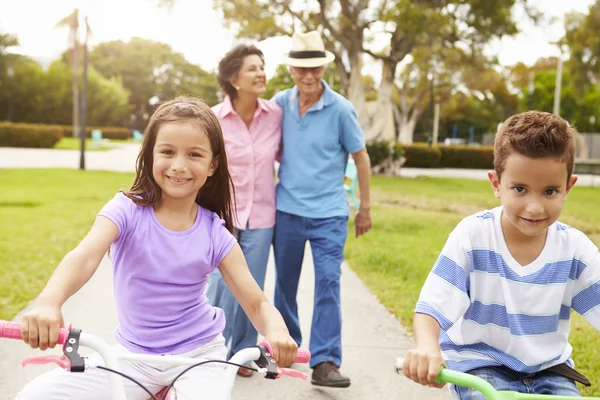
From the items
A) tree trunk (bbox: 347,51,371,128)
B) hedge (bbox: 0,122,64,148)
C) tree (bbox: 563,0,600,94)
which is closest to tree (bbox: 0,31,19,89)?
hedge (bbox: 0,122,64,148)

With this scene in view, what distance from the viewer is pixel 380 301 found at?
619 cm

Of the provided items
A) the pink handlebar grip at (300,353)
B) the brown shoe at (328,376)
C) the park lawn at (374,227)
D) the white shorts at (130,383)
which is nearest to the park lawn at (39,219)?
the park lawn at (374,227)

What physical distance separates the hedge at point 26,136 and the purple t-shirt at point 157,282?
119ft

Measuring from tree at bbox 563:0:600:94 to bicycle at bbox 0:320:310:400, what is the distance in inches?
922

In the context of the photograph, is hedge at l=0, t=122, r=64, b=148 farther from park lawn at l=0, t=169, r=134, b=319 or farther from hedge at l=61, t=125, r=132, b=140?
park lawn at l=0, t=169, r=134, b=319

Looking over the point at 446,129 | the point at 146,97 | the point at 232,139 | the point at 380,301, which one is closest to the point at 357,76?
the point at 380,301

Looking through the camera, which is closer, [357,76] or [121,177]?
[121,177]

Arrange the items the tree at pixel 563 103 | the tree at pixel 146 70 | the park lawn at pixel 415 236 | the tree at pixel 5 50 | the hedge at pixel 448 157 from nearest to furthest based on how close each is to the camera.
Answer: the park lawn at pixel 415 236
the hedge at pixel 448 157
the tree at pixel 5 50
the tree at pixel 563 103
the tree at pixel 146 70

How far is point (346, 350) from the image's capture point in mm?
4805

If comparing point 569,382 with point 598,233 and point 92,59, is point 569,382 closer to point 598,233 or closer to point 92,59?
point 598,233

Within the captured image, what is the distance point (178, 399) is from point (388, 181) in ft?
66.5

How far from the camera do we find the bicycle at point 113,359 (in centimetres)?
166

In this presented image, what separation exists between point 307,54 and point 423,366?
2.95 metres

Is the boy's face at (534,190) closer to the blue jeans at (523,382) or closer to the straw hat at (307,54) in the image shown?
the blue jeans at (523,382)
